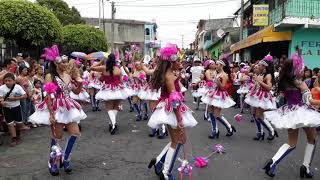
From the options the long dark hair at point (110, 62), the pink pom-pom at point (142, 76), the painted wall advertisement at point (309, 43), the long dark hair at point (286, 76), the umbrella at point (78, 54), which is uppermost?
the painted wall advertisement at point (309, 43)

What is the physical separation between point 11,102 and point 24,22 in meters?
12.7

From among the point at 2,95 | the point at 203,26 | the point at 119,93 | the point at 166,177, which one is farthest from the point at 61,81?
the point at 203,26

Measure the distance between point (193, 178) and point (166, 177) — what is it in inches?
25.3

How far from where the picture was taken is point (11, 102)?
9492 millimetres

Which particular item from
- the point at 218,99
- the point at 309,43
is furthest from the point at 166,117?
the point at 309,43

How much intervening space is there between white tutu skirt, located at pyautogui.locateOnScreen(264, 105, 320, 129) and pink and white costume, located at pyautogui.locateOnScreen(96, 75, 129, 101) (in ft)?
16.7

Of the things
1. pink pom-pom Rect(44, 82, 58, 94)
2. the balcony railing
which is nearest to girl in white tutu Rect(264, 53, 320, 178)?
pink pom-pom Rect(44, 82, 58, 94)

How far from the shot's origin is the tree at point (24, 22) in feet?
68.3

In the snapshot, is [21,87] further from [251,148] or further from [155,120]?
[251,148]

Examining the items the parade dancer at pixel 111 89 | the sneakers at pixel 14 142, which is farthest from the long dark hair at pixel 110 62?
the sneakers at pixel 14 142

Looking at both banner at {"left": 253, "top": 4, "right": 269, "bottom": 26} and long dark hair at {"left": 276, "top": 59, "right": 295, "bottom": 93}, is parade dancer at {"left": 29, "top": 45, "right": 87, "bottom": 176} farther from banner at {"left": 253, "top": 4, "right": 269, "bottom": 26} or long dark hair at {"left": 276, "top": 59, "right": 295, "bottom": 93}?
banner at {"left": 253, "top": 4, "right": 269, "bottom": 26}

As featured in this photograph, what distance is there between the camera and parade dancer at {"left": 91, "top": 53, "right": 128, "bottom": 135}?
10656 mm

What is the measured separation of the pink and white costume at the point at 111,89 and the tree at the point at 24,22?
1176 centimetres

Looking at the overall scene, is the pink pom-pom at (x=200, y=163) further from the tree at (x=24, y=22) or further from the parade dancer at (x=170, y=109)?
the tree at (x=24, y=22)
